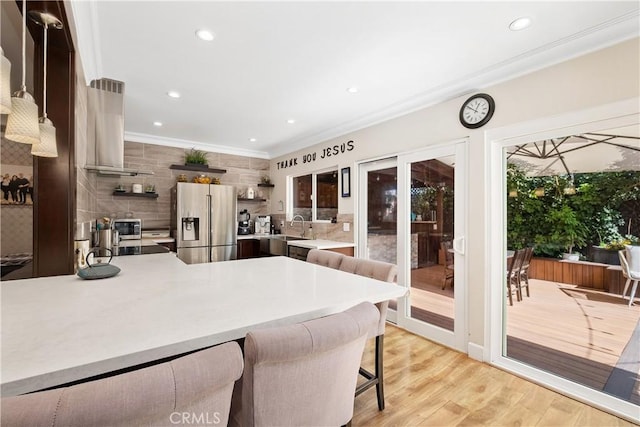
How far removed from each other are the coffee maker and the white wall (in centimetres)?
265

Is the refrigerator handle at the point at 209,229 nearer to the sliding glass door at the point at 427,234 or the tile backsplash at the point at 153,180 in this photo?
the tile backsplash at the point at 153,180

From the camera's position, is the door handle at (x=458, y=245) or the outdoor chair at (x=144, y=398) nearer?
the outdoor chair at (x=144, y=398)

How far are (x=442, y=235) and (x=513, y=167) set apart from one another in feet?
2.93

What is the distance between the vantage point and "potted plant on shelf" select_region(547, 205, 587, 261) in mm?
2238

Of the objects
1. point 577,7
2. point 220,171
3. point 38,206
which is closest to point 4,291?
point 38,206

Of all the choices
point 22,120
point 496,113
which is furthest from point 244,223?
point 22,120

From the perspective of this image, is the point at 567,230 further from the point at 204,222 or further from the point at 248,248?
the point at 204,222

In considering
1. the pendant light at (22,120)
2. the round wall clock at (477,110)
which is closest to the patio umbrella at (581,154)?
the round wall clock at (477,110)

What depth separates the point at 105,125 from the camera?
Result: 8.60 ft

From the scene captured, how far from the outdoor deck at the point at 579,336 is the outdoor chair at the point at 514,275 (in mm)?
89

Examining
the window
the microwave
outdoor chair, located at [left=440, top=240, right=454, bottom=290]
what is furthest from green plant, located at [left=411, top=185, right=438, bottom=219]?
the microwave

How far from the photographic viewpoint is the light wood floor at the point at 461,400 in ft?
5.90

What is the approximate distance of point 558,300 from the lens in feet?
7.85

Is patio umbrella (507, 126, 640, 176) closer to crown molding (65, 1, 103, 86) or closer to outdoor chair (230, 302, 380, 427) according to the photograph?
outdoor chair (230, 302, 380, 427)
